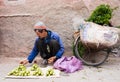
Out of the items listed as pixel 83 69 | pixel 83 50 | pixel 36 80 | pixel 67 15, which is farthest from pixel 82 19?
pixel 36 80

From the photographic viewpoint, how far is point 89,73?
695 cm

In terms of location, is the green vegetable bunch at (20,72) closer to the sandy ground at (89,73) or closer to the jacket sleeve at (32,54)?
Answer: the sandy ground at (89,73)

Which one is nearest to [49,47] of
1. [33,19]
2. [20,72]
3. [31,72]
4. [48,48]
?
[48,48]

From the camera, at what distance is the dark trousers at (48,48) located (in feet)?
24.3

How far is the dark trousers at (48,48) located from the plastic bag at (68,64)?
0.36 metres

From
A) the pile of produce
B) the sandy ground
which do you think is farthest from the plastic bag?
the pile of produce

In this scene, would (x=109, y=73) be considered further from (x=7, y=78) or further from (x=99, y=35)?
(x=7, y=78)

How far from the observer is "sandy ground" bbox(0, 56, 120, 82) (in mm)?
6434

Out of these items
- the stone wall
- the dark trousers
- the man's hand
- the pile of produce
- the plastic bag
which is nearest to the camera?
the pile of produce

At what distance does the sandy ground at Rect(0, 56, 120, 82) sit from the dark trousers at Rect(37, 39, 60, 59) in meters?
0.70

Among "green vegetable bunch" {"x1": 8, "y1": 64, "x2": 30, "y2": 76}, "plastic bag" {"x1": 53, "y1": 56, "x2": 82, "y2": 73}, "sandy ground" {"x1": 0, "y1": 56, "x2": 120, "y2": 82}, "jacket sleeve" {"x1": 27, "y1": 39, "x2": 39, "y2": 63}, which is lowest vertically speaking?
"sandy ground" {"x1": 0, "y1": 56, "x2": 120, "y2": 82}

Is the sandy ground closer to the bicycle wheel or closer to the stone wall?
the bicycle wheel

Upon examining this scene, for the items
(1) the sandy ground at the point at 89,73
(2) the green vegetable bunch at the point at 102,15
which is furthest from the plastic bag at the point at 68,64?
(2) the green vegetable bunch at the point at 102,15

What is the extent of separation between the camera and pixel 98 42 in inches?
285
